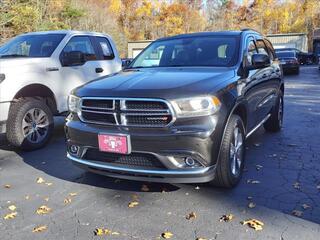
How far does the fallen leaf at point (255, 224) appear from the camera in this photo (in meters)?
3.63

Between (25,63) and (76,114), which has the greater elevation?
(25,63)

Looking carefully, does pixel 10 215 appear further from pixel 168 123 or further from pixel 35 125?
pixel 35 125

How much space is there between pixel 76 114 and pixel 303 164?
3.05 metres

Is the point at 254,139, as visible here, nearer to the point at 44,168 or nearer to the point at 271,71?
the point at 271,71

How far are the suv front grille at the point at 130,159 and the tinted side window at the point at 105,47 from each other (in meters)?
4.27

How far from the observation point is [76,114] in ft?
15.0

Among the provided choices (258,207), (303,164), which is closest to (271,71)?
(303,164)

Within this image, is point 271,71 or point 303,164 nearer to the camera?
point 303,164

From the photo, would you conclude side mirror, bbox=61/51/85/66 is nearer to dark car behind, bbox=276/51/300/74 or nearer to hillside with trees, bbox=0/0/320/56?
dark car behind, bbox=276/51/300/74

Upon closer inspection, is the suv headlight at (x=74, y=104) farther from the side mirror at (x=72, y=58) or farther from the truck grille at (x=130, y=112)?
the side mirror at (x=72, y=58)

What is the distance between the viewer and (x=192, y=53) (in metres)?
5.54

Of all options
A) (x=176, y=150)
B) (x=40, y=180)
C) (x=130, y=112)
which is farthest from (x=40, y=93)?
(x=176, y=150)

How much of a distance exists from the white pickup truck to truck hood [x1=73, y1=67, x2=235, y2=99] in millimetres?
1897

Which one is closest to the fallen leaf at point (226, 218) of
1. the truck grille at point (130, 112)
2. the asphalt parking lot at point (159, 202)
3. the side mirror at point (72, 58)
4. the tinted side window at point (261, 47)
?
the asphalt parking lot at point (159, 202)
